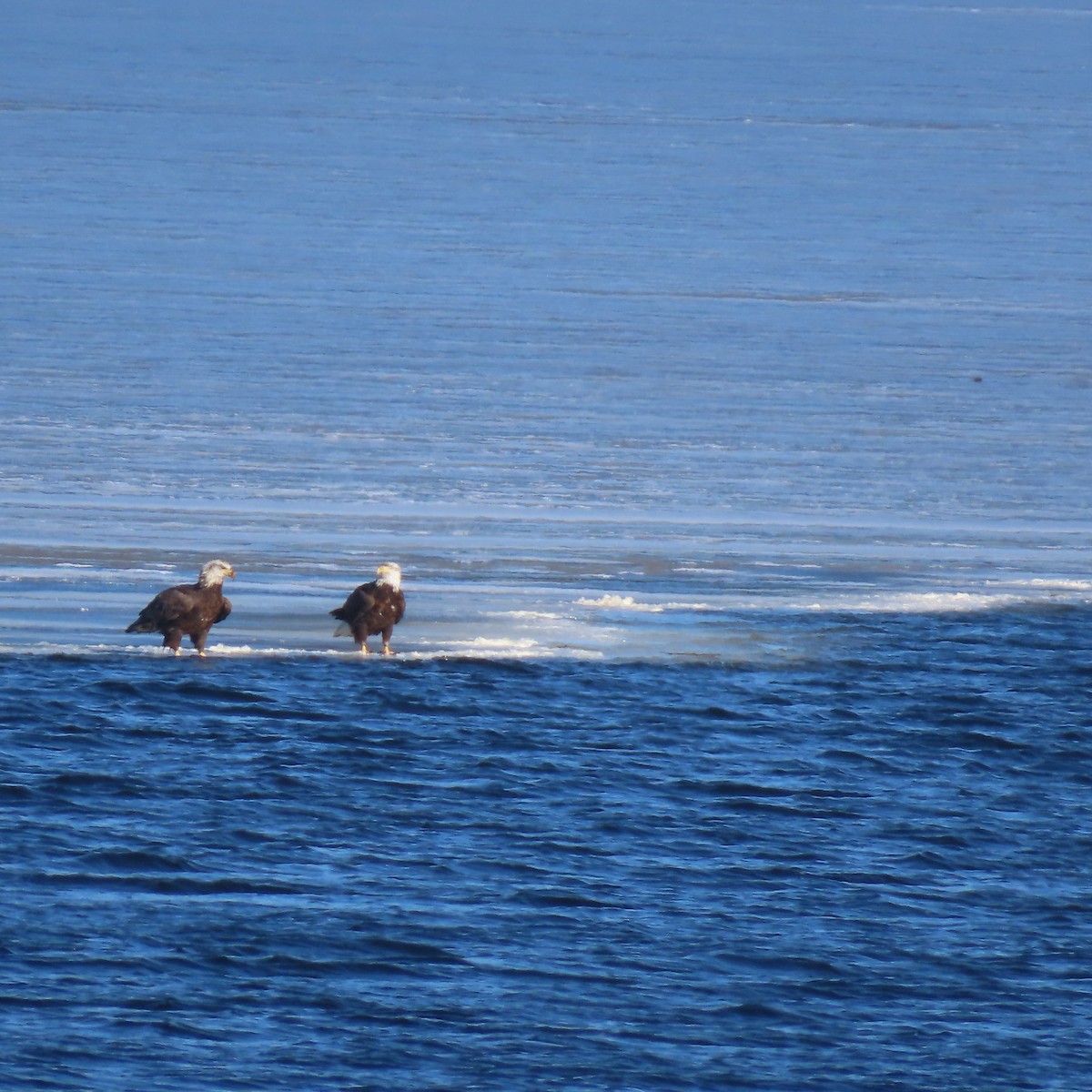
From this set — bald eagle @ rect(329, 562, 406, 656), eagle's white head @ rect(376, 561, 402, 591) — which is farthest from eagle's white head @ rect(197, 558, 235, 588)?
eagle's white head @ rect(376, 561, 402, 591)

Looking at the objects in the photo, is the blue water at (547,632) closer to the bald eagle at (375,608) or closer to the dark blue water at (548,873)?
the dark blue water at (548,873)

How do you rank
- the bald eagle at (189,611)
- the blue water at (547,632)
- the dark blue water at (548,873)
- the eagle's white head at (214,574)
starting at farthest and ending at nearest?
the eagle's white head at (214,574) → the bald eagle at (189,611) → the blue water at (547,632) → the dark blue water at (548,873)

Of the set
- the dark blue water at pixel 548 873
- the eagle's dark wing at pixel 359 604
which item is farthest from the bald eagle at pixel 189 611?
the eagle's dark wing at pixel 359 604

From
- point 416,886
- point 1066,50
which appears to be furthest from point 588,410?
point 1066,50

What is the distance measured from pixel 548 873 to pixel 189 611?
3064 mm

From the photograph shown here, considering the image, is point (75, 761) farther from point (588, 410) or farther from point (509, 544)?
point (588, 410)

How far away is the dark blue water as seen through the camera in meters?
7.95

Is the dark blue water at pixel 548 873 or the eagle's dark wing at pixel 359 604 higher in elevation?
the eagle's dark wing at pixel 359 604

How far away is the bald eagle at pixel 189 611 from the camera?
1159 centimetres

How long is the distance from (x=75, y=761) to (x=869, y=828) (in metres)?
3.53

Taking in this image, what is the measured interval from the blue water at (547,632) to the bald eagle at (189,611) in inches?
7.6

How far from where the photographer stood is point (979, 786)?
10.5 m

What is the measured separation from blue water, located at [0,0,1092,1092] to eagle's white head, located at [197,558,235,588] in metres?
0.43

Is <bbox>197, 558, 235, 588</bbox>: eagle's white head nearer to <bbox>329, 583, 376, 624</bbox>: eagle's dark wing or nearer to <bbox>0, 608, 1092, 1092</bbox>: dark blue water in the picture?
<bbox>0, 608, 1092, 1092</bbox>: dark blue water
